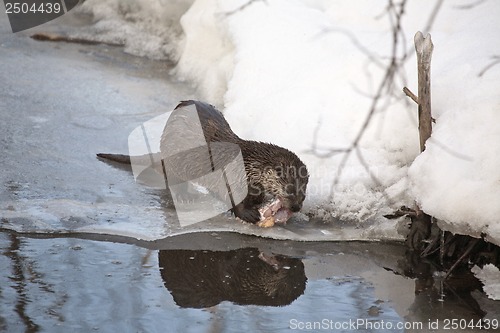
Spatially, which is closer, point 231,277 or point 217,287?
point 217,287

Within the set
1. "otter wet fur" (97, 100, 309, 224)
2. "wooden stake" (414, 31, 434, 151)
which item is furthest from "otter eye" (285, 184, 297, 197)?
"wooden stake" (414, 31, 434, 151)

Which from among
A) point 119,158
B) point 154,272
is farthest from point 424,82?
point 119,158

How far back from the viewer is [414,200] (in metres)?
4.43

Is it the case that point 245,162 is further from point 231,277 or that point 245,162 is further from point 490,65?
point 490,65

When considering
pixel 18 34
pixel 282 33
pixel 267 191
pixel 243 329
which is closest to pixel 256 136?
pixel 267 191

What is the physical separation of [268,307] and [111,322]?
2.34ft

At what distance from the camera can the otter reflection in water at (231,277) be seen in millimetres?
3857

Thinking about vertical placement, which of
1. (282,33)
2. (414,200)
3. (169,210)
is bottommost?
(169,210)

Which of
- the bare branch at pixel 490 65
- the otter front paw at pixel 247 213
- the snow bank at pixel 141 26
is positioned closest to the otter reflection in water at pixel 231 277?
the otter front paw at pixel 247 213

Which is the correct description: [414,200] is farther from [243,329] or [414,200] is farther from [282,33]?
[282,33]

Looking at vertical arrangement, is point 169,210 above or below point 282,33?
below

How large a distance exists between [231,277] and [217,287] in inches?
6.5

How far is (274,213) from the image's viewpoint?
4781 mm

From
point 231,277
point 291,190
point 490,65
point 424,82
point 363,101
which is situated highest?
point 490,65
